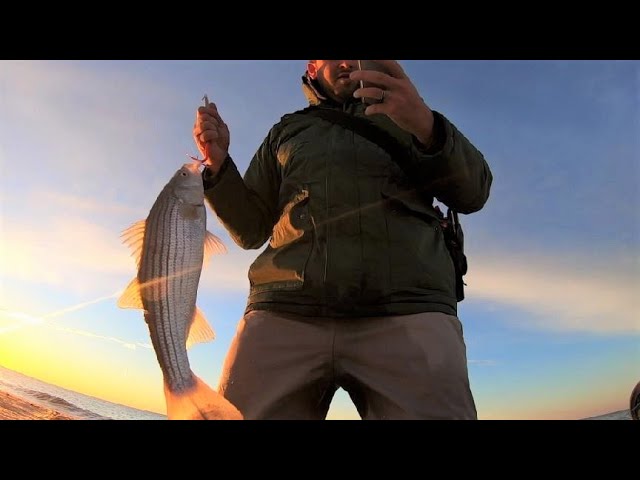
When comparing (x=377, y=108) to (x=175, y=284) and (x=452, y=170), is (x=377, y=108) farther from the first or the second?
(x=175, y=284)

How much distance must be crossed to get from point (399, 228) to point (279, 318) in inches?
30.9

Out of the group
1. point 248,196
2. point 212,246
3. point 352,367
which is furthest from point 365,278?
point 248,196

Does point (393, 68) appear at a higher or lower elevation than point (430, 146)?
higher

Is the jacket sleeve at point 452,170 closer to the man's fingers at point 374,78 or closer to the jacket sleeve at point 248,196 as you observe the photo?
the man's fingers at point 374,78

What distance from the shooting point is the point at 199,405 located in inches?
83.6

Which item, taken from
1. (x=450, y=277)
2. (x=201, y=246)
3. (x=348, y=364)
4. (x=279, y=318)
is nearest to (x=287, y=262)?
(x=279, y=318)

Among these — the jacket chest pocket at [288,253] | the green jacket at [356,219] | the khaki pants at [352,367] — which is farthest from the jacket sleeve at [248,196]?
the khaki pants at [352,367]

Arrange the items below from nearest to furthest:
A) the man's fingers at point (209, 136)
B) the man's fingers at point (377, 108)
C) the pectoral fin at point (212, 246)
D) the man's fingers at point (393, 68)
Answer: the man's fingers at point (377, 108) < the man's fingers at point (393, 68) < the pectoral fin at point (212, 246) < the man's fingers at point (209, 136)

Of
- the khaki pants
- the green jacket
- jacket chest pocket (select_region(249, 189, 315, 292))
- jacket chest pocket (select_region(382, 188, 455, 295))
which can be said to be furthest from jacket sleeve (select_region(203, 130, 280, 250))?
jacket chest pocket (select_region(382, 188, 455, 295))

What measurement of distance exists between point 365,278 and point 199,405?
97cm

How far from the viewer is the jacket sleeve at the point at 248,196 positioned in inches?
109

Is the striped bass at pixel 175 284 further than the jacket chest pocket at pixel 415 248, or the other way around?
the jacket chest pocket at pixel 415 248

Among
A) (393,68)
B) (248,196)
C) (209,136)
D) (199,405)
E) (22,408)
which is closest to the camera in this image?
(199,405)

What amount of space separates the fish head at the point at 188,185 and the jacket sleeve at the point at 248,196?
180mm
